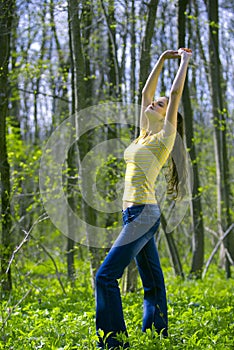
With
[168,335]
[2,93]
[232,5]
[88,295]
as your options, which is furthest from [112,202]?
[232,5]

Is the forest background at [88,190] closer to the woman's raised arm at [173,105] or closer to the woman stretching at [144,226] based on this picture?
the woman stretching at [144,226]

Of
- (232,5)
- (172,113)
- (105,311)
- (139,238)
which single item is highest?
(232,5)

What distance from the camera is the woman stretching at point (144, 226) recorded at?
3.76 metres

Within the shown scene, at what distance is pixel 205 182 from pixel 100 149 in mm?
6598

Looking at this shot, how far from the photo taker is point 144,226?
12.6 ft

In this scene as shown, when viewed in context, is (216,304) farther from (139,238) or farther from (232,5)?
(232,5)

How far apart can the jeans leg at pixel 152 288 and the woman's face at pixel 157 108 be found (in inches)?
39.7

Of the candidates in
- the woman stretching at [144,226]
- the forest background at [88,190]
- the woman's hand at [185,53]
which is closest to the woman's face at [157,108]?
the woman stretching at [144,226]

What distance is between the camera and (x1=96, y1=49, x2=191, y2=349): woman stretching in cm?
376

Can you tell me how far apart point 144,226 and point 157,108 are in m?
1.02

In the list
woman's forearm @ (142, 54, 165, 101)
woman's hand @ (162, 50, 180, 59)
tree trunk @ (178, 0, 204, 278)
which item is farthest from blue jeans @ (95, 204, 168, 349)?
tree trunk @ (178, 0, 204, 278)

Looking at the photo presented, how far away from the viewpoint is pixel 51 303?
6164 mm

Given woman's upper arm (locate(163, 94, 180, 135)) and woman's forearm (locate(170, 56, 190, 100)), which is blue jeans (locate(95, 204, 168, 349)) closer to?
woman's upper arm (locate(163, 94, 180, 135))

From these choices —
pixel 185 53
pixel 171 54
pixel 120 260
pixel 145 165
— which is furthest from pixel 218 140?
pixel 120 260
